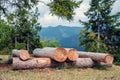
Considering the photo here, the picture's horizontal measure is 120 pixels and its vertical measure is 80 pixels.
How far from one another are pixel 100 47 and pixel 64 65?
28.3 metres

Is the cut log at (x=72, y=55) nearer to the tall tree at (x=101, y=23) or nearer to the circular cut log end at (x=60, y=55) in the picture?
the circular cut log end at (x=60, y=55)

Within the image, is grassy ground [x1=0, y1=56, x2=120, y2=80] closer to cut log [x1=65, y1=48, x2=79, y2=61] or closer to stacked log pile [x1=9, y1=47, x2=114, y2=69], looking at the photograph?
stacked log pile [x1=9, y1=47, x2=114, y2=69]

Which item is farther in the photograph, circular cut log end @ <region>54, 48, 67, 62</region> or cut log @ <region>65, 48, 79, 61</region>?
cut log @ <region>65, 48, 79, 61</region>

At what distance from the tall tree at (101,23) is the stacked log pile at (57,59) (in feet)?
98.0

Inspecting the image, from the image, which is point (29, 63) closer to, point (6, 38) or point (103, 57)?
point (103, 57)

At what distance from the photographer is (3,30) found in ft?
203

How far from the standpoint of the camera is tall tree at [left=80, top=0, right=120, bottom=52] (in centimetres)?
5166

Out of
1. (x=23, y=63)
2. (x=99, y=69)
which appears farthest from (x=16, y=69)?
(x=99, y=69)

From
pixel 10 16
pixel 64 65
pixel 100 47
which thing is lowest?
pixel 100 47

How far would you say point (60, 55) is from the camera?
19812mm

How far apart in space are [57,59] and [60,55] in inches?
11.4

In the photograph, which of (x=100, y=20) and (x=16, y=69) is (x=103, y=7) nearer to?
(x=100, y=20)

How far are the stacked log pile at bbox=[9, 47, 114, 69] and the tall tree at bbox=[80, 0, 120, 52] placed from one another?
29.9 m

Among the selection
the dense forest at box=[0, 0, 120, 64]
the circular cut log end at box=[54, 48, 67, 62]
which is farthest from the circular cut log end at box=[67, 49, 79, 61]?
the dense forest at box=[0, 0, 120, 64]
